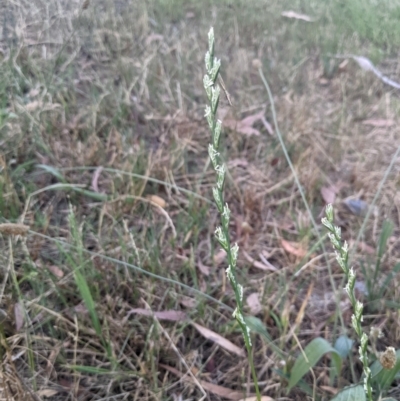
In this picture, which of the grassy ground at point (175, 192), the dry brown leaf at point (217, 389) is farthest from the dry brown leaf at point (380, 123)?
the dry brown leaf at point (217, 389)

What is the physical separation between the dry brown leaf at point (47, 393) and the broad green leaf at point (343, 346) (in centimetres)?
64

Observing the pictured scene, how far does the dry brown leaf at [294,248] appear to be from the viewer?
4.42ft

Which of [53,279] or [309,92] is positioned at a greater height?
[309,92]

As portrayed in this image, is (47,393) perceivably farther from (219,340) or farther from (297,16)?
(297,16)

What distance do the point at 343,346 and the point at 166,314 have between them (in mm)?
435

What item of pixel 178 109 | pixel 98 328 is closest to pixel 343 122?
pixel 178 109

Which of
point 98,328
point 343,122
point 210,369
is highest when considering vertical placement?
point 343,122

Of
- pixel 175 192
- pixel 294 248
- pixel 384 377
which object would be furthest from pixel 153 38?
pixel 384 377

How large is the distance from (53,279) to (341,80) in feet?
5.52

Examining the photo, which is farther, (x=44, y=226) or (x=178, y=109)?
(x=178, y=109)

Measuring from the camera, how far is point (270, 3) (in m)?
2.77

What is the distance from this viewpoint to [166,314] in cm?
114

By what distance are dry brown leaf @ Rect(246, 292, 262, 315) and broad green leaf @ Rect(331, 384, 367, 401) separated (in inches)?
16.2

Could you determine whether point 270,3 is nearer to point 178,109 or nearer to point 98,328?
point 178,109
